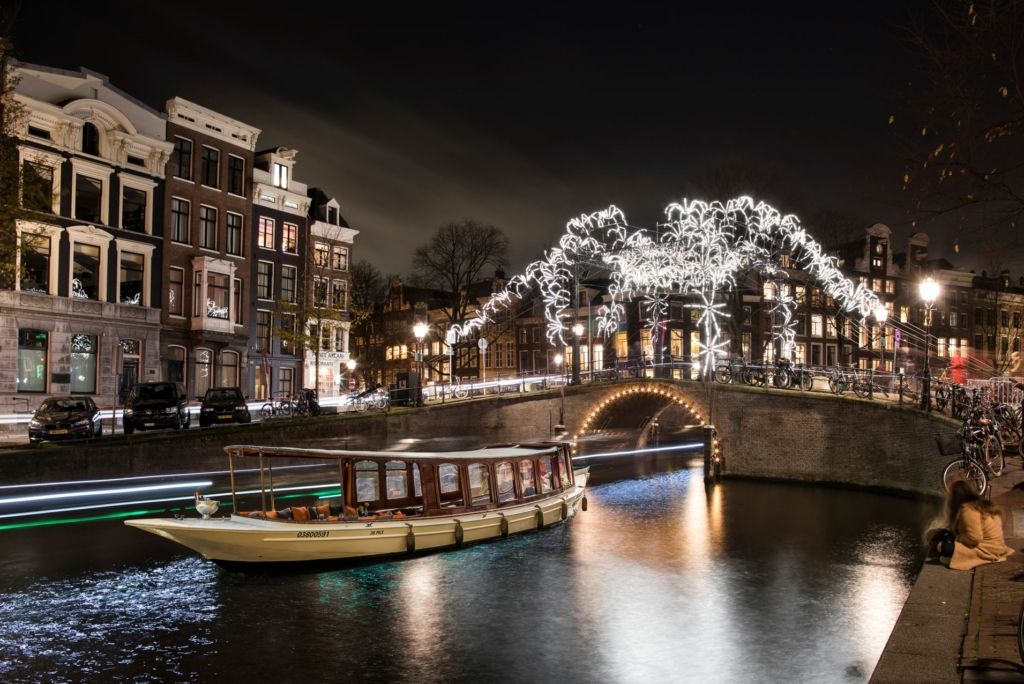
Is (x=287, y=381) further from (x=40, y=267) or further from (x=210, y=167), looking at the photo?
(x=40, y=267)

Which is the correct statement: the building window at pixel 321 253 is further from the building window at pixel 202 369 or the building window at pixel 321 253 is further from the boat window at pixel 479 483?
the boat window at pixel 479 483

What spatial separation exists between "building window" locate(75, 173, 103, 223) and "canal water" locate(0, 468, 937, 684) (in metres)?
22.5

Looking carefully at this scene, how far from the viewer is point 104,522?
2245cm

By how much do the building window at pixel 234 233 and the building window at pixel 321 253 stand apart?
631 cm

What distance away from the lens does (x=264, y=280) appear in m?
50.2

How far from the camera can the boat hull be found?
16.8 m

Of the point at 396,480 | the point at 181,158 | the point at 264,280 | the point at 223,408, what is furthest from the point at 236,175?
the point at 396,480

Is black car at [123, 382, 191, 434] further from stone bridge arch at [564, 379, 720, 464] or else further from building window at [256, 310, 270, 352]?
stone bridge arch at [564, 379, 720, 464]

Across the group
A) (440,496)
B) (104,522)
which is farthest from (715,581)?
(104,522)

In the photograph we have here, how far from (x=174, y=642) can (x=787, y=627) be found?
36.8ft

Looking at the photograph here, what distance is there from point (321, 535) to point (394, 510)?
9.64 ft

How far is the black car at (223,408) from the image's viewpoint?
107ft

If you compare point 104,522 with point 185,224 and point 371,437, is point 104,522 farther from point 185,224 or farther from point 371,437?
point 185,224

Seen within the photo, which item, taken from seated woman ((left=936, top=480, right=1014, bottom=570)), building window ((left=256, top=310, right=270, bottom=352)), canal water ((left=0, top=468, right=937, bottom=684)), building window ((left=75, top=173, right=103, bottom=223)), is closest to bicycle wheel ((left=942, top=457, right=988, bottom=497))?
canal water ((left=0, top=468, right=937, bottom=684))
